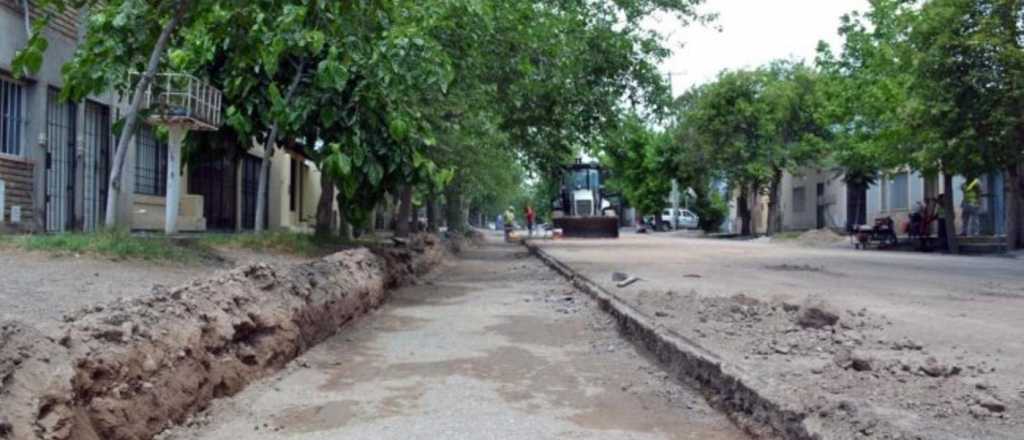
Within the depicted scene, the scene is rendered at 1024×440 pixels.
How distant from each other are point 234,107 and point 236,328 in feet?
21.7

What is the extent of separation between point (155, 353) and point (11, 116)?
32.6ft

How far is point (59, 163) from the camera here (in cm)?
1409

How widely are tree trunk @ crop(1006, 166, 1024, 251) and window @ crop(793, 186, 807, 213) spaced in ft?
88.8

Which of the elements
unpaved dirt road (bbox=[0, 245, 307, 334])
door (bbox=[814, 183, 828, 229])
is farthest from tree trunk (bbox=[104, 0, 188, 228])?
door (bbox=[814, 183, 828, 229])

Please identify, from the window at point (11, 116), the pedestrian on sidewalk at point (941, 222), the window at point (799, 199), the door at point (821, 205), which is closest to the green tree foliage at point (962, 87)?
the pedestrian on sidewalk at point (941, 222)

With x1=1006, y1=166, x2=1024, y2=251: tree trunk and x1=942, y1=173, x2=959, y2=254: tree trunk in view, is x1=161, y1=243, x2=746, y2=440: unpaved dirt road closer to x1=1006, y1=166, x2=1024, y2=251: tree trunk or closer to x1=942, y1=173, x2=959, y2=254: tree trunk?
x1=1006, y1=166, x2=1024, y2=251: tree trunk

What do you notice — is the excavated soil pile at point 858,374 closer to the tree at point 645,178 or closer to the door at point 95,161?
the door at point 95,161

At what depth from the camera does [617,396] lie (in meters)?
6.29

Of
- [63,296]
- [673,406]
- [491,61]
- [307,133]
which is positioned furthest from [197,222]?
[673,406]

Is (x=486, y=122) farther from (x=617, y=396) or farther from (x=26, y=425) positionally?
(x=26, y=425)

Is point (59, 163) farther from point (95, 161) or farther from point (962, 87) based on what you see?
point (962, 87)

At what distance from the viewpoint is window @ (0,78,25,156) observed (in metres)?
12.9

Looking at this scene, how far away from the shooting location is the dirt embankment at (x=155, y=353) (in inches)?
155

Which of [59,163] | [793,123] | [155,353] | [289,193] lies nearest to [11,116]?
[59,163]
